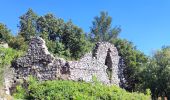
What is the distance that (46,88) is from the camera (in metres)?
18.1

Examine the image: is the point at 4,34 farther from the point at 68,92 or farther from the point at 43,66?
the point at 68,92

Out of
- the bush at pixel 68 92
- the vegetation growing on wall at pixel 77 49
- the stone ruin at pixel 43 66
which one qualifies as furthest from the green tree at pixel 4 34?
the bush at pixel 68 92

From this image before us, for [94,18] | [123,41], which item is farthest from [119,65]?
[94,18]

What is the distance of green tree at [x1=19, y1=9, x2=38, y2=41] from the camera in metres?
38.8

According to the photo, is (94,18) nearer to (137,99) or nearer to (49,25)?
(49,25)

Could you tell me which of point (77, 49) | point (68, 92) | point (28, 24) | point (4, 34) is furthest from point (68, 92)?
point (28, 24)

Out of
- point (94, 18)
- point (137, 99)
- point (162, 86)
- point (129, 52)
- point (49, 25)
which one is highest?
point (94, 18)

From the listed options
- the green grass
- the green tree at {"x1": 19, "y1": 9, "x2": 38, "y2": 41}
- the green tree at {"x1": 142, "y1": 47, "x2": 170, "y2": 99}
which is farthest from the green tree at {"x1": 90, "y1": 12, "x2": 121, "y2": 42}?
the green grass

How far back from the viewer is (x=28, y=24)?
40031 mm

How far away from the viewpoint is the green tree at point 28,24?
38791 millimetres

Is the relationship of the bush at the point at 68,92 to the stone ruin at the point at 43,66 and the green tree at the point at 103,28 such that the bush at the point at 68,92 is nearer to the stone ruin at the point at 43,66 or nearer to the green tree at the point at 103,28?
the stone ruin at the point at 43,66

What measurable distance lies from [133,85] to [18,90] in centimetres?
1328

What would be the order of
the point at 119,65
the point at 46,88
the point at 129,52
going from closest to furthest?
the point at 46,88
the point at 119,65
the point at 129,52

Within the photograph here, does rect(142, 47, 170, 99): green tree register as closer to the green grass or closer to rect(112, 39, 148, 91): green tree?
rect(112, 39, 148, 91): green tree
